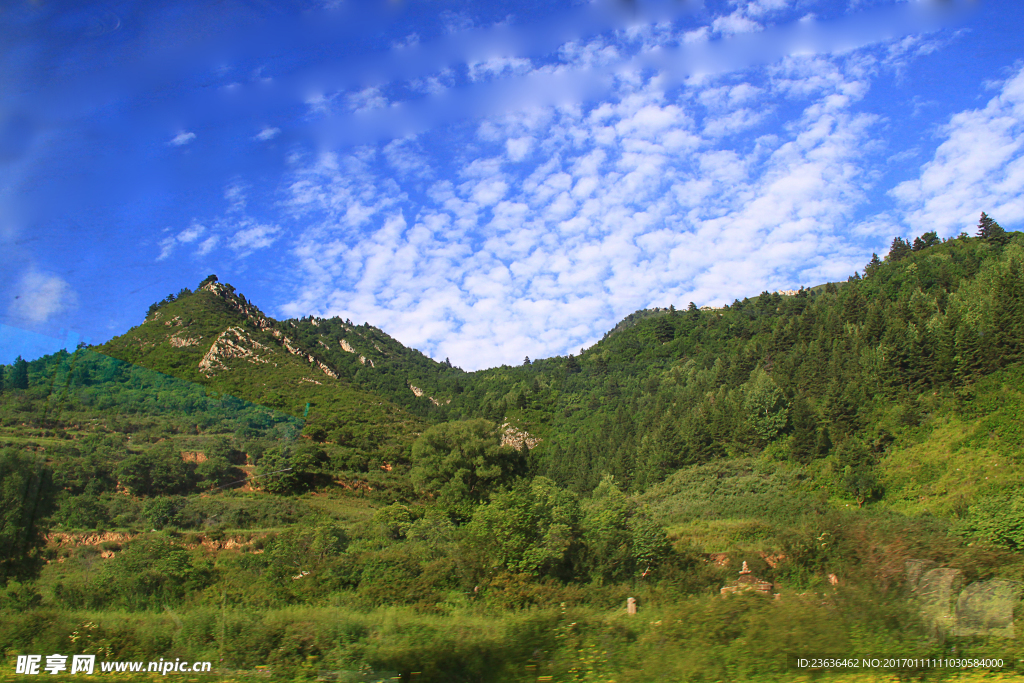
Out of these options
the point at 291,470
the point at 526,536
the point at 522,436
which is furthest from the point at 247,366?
the point at 526,536

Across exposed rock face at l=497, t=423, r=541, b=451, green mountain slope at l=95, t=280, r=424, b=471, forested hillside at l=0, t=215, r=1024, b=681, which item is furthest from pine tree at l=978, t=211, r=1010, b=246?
green mountain slope at l=95, t=280, r=424, b=471

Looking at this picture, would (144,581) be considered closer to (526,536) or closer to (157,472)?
(526,536)

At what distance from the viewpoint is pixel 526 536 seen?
13.0 metres

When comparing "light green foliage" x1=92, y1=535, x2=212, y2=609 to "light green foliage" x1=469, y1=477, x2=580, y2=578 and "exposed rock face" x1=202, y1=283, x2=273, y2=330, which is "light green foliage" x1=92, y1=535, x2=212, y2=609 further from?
"exposed rock face" x1=202, y1=283, x2=273, y2=330

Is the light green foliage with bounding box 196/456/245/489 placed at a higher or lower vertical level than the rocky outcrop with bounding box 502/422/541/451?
lower

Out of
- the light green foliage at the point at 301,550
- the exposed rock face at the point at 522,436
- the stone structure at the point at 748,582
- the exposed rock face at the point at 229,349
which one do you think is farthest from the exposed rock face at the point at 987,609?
the exposed rock face at the point at 522,436

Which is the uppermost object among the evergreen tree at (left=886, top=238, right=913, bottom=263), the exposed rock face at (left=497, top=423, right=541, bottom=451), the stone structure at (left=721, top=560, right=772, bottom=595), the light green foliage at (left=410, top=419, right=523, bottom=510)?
the evergreen tree at (left=886, top=238, right=913, bottom=263)

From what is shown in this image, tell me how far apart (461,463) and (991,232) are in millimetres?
80447

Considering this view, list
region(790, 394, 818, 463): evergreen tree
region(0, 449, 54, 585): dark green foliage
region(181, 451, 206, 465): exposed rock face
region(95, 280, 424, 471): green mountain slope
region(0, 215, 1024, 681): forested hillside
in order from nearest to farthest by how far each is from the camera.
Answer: region(0, 215, 1024, 681): forested hillside, region(0, 449, 54, 585): dark green foliage, region(181, 451, 206, 465): exposed rock face, region(95, 280, 424, 471): green mountain slope, region(790, 394, 818, 463): evergreen tree

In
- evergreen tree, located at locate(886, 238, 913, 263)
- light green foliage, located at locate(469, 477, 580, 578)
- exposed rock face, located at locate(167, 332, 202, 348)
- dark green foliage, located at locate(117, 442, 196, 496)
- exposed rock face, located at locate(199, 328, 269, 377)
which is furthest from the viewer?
evergreen tree, located at locate(886, 238, 913, 263)

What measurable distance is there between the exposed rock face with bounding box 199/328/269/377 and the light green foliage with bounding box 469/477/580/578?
30463mm

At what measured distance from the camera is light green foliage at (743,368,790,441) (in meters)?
48.5

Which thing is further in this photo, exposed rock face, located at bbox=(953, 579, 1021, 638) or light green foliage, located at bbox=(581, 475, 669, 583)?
light green foliage, located at bbox=(581, 475, 669, 583)

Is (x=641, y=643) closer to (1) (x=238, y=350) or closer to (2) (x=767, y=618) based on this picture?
(2) (x=767, y=618)
